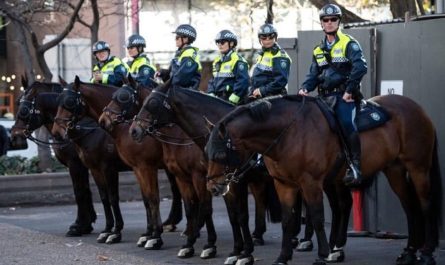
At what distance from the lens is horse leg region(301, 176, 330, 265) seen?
39.4ft

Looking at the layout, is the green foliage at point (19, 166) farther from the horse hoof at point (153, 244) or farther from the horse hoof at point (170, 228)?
the horse hoof at point (153, 244)

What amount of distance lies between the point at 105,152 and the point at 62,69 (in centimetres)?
1402

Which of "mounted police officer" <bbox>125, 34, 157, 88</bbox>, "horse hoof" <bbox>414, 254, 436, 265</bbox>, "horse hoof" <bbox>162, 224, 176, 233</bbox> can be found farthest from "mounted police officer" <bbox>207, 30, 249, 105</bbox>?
"horse hoof" <bbox>162, 224, 176, 233</bbox>

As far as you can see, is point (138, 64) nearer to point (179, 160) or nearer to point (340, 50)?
point (179, 160)

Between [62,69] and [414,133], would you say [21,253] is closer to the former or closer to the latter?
[414,133]

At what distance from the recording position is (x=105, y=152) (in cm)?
1609

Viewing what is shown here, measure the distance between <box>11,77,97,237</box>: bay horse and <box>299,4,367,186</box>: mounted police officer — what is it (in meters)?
5.03

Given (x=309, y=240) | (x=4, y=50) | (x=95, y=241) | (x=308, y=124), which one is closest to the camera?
(x=308, y=124)

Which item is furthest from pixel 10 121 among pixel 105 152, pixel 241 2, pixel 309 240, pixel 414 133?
pixel 414 133

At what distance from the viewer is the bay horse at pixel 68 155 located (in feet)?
55.0

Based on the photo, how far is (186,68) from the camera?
1450cm

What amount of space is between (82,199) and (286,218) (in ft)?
17.6

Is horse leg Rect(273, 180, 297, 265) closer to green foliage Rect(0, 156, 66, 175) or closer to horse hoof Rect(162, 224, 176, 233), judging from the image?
horse hoof Rect(162, 224, 176, 233)

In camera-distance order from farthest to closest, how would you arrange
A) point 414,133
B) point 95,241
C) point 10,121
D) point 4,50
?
1. point 4,50
2. point 10,121
3. point 95,241
4. point 414,133
